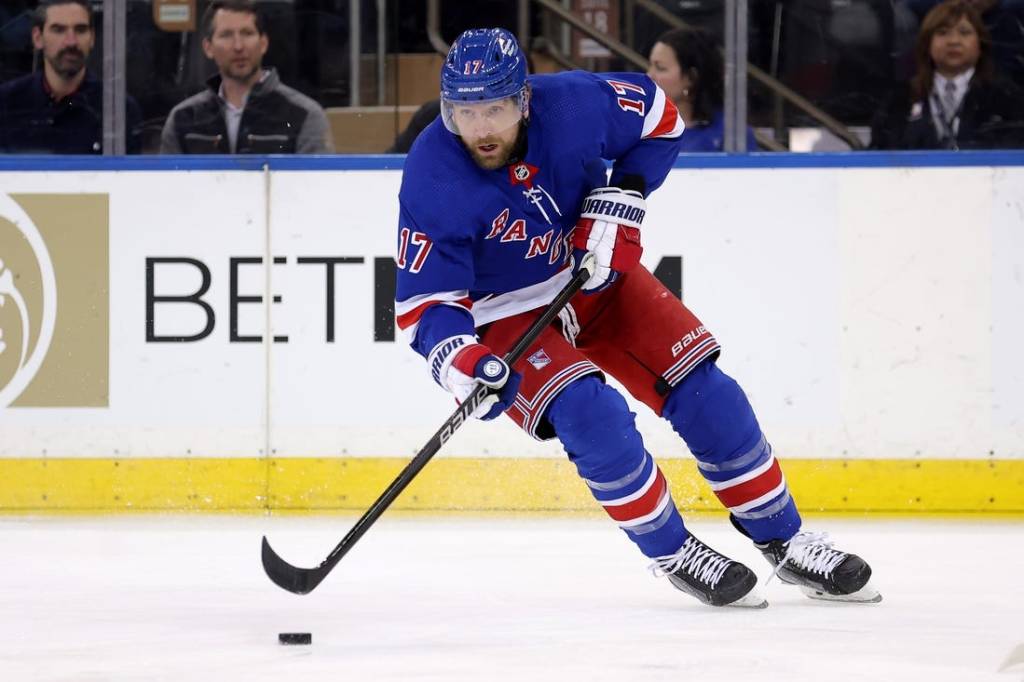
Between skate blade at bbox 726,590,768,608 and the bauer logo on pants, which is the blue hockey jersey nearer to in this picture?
skate blade at bbox 726,590,768,608

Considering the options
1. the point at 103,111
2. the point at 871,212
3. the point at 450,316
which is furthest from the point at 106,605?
the point at 871,212

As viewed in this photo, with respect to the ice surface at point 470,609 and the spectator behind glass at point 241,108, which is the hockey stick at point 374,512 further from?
the spectator behind glass at point 241,108

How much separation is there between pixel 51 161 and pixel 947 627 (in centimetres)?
287

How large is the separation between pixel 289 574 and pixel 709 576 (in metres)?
0.78

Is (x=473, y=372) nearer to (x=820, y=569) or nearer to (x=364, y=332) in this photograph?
(x=820, y=569)

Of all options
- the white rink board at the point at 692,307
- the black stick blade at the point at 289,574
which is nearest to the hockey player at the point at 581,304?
the black stick blade at the point at 289,574

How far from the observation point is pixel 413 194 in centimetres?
315

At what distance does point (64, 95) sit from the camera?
16.0 ft

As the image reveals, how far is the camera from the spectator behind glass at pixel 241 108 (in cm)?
486

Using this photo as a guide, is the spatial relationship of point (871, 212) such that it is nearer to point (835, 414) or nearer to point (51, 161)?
point (835, 414)

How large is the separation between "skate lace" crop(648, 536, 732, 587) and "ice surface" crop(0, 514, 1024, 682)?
3.0 inches

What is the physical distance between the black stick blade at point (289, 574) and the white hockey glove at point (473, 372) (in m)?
0.42

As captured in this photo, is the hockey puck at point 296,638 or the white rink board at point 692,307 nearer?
the hockey puck at point 296,638

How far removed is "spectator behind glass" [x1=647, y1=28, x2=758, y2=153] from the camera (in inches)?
189
